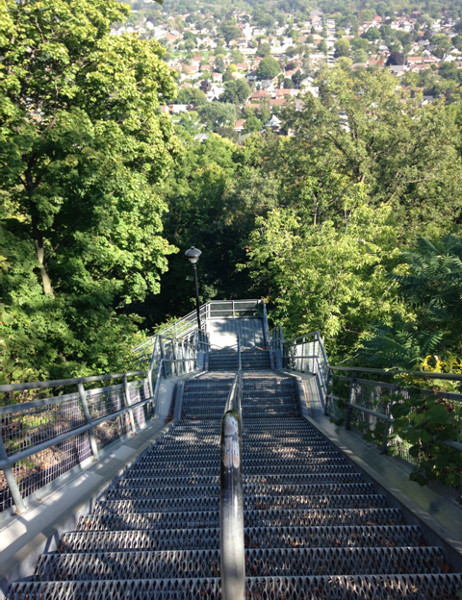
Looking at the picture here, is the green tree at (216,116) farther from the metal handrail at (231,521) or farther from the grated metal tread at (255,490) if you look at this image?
the metal handrail at (231,521)

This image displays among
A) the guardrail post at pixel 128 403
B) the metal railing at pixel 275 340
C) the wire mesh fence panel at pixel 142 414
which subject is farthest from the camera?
the metal railing at pixel 275 340

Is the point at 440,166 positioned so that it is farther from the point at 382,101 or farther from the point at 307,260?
A: the point at 307,260

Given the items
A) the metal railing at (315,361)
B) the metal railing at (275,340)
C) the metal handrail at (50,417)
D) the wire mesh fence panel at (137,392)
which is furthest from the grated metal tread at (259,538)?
the metal railing at (275,340)

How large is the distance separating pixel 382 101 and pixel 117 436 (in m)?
23.8

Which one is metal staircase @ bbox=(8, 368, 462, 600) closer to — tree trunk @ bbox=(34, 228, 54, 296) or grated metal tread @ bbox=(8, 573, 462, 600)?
grated metal tread @ bbox=(8, 573, 462, 600)

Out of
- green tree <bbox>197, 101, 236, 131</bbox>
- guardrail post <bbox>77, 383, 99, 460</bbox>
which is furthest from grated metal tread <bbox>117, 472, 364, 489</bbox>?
green tree <bbox>197, 101, 236, 131</bbox>

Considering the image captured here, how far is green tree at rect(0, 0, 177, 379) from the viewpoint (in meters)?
8.34

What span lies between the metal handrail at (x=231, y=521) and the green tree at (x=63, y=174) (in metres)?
6.86

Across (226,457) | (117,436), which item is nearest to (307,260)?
(117,436)

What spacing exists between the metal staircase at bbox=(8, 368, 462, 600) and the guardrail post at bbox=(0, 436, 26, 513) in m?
0.49

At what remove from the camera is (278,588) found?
2217 mm

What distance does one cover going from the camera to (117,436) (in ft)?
18.8

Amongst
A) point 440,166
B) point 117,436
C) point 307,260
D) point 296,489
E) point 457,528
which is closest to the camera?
point 457,528

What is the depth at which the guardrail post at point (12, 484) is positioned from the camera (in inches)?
122
